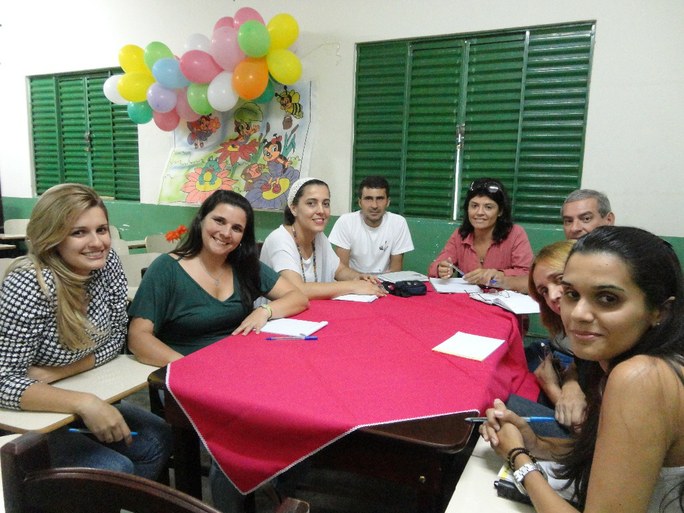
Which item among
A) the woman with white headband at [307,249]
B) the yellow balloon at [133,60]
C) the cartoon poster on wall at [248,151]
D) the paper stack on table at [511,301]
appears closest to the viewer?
the paper stack on table at [511,301]

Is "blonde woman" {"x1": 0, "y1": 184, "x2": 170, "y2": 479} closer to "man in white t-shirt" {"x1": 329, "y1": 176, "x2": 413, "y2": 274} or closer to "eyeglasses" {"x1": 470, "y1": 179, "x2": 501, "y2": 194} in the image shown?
"man in white t-shirt" {"x1": 329, "y1": 176, "x2": 413, "y2": 274}

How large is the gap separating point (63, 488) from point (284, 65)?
11.2ft

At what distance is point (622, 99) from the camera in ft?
9.89

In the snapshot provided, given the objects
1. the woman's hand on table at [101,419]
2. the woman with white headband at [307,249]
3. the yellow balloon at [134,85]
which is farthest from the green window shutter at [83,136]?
the woman's hand on table at [101,419]

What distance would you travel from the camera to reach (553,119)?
10.5 ft

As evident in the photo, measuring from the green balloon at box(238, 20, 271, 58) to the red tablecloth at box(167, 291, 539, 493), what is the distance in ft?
8.28

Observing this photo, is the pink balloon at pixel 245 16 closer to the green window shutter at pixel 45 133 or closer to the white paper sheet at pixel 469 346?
the green window shutter at pixel 45 133

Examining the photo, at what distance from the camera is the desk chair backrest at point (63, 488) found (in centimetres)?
60

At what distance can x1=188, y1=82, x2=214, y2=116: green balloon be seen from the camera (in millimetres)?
Result: 3857

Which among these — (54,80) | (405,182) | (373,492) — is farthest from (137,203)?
(373,492)

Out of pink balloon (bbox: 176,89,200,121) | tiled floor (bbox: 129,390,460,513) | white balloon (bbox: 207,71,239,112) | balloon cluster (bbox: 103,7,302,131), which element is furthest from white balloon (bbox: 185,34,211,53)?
tiled floor (bbox: 129,390,460,513)

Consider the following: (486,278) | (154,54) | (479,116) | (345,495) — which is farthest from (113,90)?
(345,495)

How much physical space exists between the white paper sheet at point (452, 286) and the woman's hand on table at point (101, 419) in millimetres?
1613

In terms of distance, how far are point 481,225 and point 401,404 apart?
5.94 feet
